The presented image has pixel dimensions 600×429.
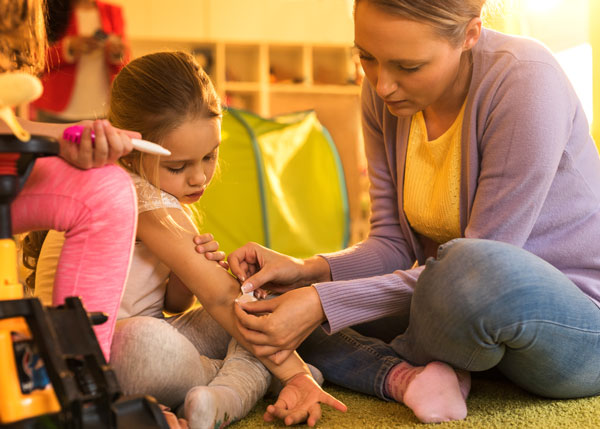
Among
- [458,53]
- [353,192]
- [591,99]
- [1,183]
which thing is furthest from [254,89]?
[1,183]

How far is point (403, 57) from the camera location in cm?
94

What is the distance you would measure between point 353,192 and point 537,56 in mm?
1681

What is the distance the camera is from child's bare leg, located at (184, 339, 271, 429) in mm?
766

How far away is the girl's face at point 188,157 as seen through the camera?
1014mm

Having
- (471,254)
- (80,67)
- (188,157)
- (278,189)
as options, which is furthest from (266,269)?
(80,67)

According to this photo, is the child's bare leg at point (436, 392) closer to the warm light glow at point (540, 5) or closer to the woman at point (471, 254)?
the woman at point (471, 254)

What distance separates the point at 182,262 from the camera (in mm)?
972

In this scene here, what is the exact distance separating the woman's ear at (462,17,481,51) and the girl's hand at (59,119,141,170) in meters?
0.53

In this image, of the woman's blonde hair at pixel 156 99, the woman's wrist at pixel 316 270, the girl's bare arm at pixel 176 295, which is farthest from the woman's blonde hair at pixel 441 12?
the girl's bare arm at pixel 176 295

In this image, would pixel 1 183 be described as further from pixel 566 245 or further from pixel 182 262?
pixel 566 245

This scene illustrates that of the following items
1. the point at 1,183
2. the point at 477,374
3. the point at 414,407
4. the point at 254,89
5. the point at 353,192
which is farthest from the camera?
the point at 254,89

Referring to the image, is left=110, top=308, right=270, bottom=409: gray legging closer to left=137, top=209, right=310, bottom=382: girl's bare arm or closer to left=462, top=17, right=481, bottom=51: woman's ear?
left=137, top=209, right=310, bottom=382: girl's bare arm

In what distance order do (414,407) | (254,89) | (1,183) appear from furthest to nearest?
(254,89), (414,407), (1,183)

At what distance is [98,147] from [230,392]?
35 centimetres
